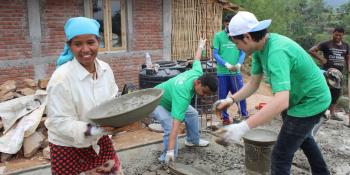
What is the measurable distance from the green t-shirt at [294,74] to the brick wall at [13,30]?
5.28 metres

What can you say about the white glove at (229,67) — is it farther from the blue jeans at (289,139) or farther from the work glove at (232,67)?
the blue jeans at (289,139)

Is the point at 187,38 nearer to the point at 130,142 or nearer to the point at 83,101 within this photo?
the point at 130,142

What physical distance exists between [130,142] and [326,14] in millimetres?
33716

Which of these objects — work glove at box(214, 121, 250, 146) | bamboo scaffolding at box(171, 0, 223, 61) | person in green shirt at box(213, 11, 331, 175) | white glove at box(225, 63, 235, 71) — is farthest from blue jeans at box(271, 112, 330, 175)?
bamboo scaffolding at box(171, 0, 223, 61)

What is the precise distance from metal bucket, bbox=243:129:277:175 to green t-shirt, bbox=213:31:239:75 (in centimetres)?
180

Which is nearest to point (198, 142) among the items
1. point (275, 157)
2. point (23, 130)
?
point (275, 157)

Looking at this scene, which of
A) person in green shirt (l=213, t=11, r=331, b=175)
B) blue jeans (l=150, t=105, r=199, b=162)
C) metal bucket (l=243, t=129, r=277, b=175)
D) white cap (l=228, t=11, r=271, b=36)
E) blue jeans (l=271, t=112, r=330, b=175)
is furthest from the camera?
blue jeans (l=150, t=105, r=199, b=162)

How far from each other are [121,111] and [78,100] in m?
0.27

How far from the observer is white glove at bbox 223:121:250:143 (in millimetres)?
2137

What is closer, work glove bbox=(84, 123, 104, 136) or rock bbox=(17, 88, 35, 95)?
work glove bbox=(84, 123, 104, 136)

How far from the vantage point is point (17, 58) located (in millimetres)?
6543

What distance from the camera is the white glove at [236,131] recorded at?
214 centimetres

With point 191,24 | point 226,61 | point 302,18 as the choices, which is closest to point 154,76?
point 226,61

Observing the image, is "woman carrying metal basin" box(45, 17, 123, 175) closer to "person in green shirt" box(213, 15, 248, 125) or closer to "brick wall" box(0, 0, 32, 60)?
"person in green shirt" box(213, 15, 248, 125)
